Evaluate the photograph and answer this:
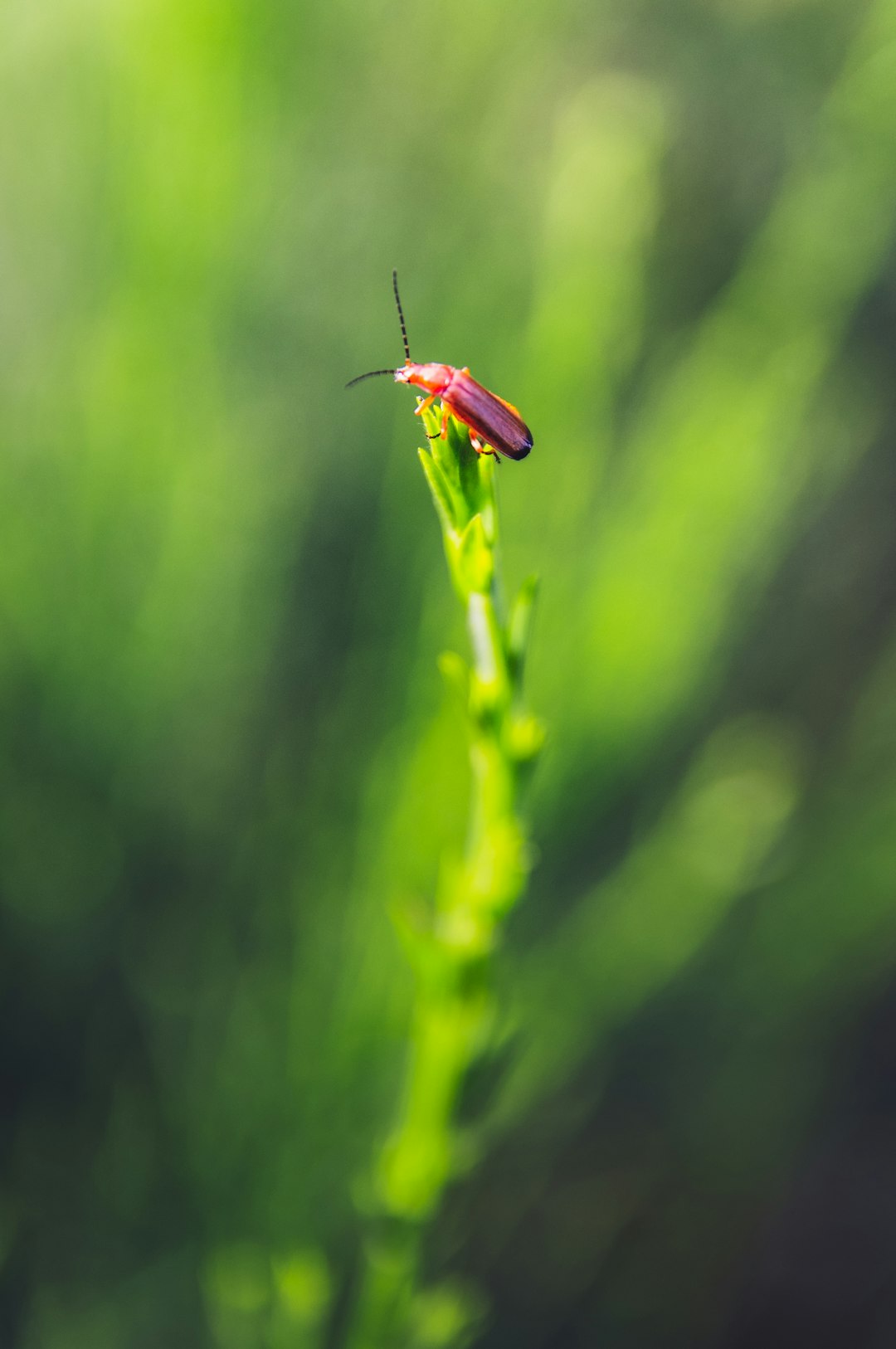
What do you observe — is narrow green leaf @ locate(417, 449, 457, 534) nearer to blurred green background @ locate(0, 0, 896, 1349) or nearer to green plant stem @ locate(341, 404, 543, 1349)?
green plant stem @ locate(341, 404, 543, 1349)

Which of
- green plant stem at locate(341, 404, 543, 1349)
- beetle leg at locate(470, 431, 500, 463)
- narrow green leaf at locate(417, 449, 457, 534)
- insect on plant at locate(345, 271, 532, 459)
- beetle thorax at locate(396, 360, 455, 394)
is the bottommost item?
green plant stem at locate(341, 404, 543, 1349)

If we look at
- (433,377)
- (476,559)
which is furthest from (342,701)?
(476,559)

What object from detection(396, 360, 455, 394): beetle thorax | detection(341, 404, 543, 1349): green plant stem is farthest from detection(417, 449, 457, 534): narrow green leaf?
detection(396, 360, 455, 394): beetle thorax

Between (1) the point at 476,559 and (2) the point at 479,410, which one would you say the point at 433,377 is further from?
(1) the point at 476,559

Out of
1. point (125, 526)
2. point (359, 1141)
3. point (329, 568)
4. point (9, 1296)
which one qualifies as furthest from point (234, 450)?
point (9, 1296)

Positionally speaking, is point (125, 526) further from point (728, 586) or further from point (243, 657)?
point (728, 586)

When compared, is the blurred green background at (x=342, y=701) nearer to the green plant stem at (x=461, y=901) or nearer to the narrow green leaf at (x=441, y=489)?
the green plant stem at (x=461, y=901)
